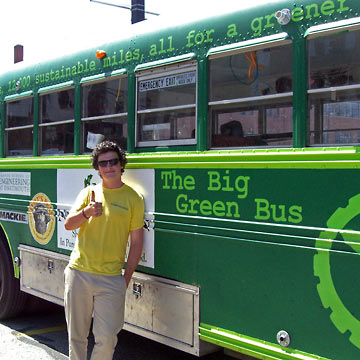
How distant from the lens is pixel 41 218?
5113 mm

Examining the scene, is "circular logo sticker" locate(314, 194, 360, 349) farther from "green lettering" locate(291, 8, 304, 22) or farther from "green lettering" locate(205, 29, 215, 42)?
"green lettering" locate(205, 29, 215, 42)

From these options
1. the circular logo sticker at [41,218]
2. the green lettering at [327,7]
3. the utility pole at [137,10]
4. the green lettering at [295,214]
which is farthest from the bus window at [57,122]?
the utility pole at [137,10]

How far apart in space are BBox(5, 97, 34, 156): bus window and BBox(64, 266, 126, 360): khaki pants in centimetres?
201

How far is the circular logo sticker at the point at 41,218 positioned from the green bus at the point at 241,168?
1.02 feet

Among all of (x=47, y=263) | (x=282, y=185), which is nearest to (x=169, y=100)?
(x=282, y=185)

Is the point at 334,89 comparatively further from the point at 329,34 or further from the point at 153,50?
the point at 153,50

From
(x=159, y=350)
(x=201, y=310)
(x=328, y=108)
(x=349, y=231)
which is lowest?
(x=159, y=350)

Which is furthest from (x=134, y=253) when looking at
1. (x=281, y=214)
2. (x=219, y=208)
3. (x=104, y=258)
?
(x=281, y=214)

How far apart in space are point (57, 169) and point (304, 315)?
2.76 meters

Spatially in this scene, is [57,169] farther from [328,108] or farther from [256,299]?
[328,108]

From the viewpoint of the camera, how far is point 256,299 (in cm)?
323

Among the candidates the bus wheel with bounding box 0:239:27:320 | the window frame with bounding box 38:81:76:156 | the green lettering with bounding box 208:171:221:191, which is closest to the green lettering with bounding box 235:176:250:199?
the green lettering with bounding box 208:171:221:191

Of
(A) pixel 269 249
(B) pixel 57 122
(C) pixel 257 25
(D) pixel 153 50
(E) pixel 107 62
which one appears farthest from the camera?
(B) pixel 57 122

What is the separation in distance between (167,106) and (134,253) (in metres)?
1.08
